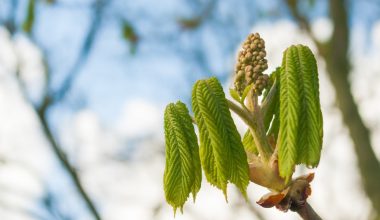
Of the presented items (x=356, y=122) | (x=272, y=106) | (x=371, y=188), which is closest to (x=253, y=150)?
(x=272, y=106)

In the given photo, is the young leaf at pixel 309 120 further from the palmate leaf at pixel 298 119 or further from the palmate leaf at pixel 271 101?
the palmate leaf at pixel 271 101

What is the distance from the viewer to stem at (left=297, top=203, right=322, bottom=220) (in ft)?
4.17

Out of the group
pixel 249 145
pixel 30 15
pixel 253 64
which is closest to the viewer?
pixel 253 64

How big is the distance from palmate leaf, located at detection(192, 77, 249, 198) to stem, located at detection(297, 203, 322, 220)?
14cm

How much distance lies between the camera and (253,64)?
138cm

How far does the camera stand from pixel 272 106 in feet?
4.93

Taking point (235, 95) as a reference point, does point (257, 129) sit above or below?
below

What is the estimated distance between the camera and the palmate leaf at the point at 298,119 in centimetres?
125

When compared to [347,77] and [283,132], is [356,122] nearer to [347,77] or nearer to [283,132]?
[347,77]

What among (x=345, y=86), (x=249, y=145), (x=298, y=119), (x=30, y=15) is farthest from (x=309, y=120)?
(x=345, y=86)

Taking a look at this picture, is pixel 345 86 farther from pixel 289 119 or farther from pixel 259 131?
pixel 289 119

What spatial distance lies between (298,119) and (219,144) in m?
0.18

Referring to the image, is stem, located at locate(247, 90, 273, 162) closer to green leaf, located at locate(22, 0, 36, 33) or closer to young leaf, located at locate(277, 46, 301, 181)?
young leaf, located at locate(277, 46, 301, 181)

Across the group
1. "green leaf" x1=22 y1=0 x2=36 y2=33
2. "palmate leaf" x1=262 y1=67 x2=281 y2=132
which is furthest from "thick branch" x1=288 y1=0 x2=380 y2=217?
"palmate leaf" x1=262 y1=67 x2=281 y2=132
